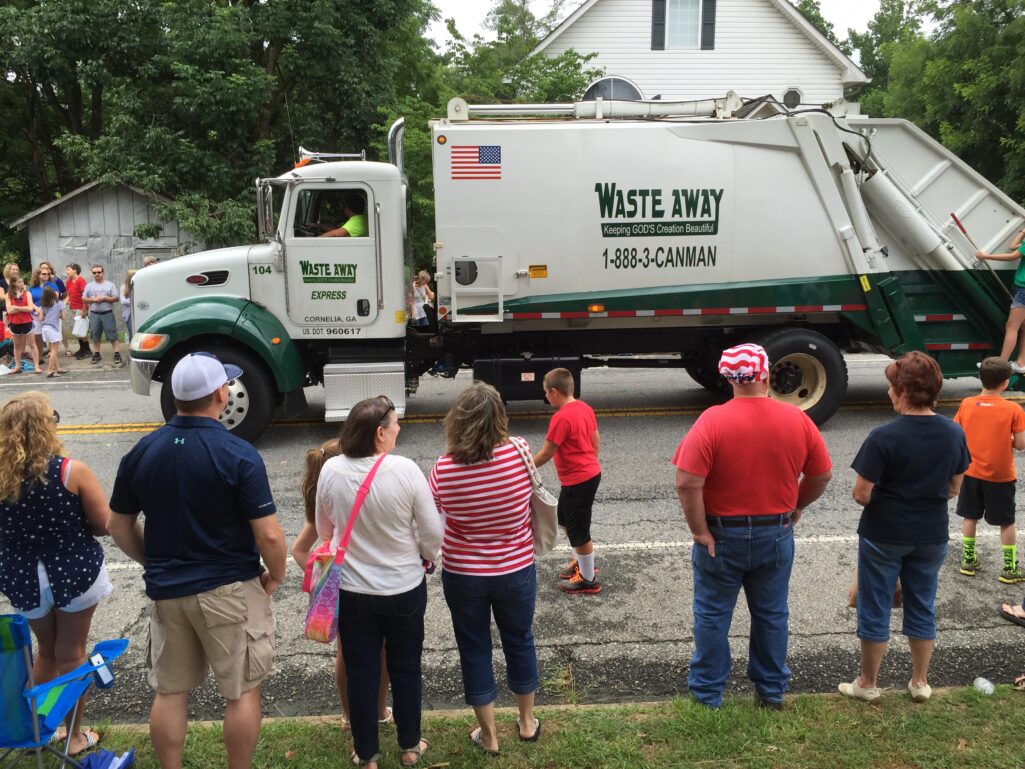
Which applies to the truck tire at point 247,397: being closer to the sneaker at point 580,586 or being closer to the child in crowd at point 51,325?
the sneaker at point 580,586

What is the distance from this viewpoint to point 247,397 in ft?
27.1

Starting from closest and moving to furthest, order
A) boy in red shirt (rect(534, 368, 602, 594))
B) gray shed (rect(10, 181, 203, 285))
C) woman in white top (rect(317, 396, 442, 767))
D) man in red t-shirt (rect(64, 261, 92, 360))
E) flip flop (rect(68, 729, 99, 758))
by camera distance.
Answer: woman in white top (rect(317, 396, 442, 767)) < flip flop (rect(68, 729, 99, 758)) < boy in red shirt (rect(534, 368, 602, 594)) < man in red t-shirt (rect(64, 261, 92, 360)) < gray shed (rect(10, 181, 203, 285))

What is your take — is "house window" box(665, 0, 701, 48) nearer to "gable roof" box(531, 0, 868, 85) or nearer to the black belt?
"gable roof" box(531, 0, 868, 85)

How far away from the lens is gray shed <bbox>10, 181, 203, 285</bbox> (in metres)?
19.5

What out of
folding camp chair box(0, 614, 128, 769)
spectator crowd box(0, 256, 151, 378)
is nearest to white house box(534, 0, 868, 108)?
spectator crowd box(0, 256, 151, 378)

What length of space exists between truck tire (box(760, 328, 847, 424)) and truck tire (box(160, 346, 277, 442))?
5196 millimetres

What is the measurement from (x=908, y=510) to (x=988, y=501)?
71.6 inches

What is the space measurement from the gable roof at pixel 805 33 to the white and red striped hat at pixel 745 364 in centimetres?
1948

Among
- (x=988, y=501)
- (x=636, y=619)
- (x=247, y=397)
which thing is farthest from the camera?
(x=247, y=397)

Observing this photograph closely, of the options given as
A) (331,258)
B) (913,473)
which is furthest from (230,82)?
(913,473)

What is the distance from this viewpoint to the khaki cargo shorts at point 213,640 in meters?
2.88

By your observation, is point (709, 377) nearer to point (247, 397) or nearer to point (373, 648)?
point (247, 397)

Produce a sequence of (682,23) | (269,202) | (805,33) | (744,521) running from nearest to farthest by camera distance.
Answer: (744,521), (269,202), (682,23), (805,33)

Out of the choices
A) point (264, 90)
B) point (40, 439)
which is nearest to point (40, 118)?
point (264, 90)
